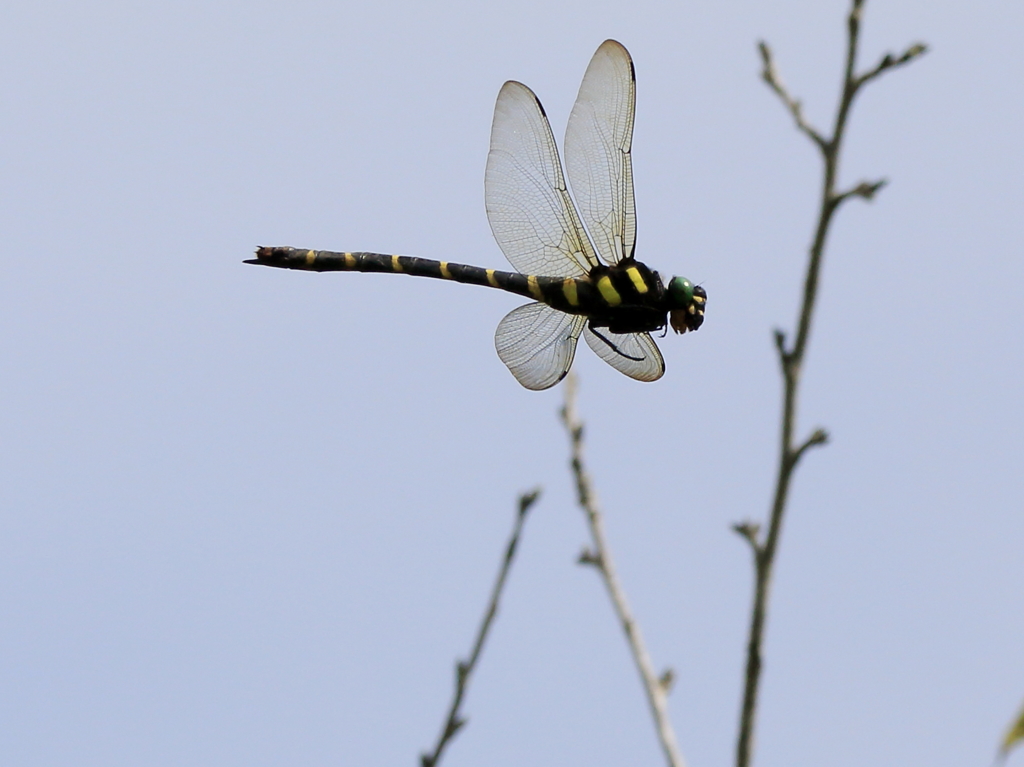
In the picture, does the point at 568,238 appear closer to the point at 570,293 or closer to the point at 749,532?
the point at 570,293

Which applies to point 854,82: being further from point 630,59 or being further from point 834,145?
point 630,59

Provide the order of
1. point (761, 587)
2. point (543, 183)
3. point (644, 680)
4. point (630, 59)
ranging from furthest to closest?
point (543, 183) → point (630, 59) → point (644, 680) → point (761, 587)

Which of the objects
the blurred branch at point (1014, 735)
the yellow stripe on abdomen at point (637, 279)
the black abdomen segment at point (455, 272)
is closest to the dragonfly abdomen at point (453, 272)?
the black abdomen segment at point (455, 272)

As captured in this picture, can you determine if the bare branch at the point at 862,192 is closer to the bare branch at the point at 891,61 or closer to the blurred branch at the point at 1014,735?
the bare branch at the point at 891,61

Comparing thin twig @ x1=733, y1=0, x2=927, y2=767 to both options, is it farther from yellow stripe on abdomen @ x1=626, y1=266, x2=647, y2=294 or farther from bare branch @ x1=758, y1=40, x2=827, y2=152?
yellow stripe on abdomen @ x1=626, y1=266, x2=647, y2=294

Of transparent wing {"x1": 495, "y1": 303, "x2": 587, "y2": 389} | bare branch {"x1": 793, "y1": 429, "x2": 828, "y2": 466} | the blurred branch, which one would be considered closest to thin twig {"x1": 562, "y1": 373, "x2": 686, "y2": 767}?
transparent wing {"x1": 495, "y1": 303, "x2": 587, "y2": 389}

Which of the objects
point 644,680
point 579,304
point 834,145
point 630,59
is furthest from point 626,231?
point 644,680

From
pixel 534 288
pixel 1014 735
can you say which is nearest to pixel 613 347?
pixel 534 288
